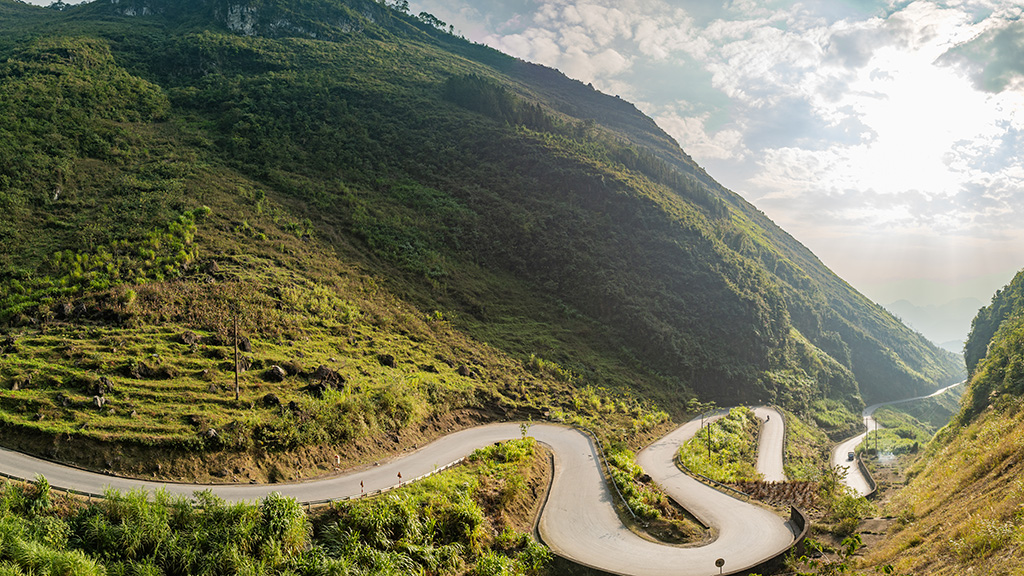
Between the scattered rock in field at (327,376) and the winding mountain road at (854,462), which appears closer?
the scattered rock in field at (327,376)

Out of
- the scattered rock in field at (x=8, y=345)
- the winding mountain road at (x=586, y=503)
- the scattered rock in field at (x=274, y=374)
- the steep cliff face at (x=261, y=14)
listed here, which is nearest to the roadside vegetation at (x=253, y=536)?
the winding mountain road at (x=586, y=503)

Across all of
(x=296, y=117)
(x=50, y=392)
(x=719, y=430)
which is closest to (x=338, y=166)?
(x=296, y=117)

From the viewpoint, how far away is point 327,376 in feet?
84.8

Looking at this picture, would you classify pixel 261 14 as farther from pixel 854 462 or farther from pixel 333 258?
pixel 854 462

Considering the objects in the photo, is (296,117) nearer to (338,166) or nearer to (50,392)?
(338,166)

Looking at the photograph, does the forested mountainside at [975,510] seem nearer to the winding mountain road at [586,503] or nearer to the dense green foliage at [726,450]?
the winding mountain road at [586,503]

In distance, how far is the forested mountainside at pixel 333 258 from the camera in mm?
23797

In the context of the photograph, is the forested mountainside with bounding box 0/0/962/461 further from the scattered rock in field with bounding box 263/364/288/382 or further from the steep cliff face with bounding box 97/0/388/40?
the steep cliff face with bounding box 97/0/388/40

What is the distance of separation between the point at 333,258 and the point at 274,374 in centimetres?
2334

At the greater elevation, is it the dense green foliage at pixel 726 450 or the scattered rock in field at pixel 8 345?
the scattered rock in field at pixel 8 345

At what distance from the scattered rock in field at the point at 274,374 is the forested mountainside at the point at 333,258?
10 cm

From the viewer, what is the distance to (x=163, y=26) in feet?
366

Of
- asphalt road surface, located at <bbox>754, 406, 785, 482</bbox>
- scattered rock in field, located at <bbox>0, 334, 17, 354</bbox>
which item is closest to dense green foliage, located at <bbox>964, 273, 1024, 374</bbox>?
asphalt road surface, located at <bbox>754, 406, 785, 482</bbox>

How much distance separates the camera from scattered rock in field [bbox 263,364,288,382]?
24.6 metres
